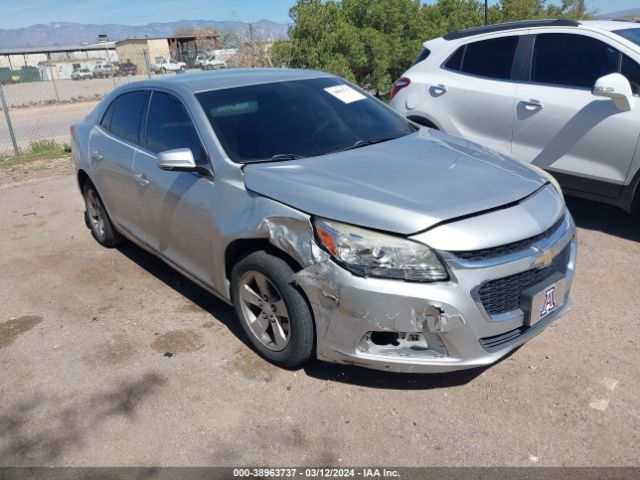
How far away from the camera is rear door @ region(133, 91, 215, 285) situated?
3.71 m

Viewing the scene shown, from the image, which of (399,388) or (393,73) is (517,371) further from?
(393,73)

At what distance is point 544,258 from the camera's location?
9.89 ft

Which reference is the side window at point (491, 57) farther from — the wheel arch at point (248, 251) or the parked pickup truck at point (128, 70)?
the parked pickup truck at point (128, 70)

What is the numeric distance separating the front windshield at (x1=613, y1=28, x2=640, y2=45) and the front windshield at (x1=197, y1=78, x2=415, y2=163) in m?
2.24

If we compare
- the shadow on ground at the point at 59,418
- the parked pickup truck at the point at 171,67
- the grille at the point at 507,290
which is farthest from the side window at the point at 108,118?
the parked pickup truck at the point at 171,67

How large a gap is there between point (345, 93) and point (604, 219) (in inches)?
117

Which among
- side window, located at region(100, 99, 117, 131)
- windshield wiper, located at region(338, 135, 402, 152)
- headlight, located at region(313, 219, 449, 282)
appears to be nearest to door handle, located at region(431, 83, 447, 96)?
windshield wiper, located at region(338, 135, 402, 152)

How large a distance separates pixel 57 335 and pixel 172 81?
6.58 ft

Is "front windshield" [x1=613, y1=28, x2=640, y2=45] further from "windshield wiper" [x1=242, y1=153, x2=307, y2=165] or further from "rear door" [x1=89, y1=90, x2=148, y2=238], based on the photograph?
"rear door" [x1=89, y1=90, x2=148, y2=238]

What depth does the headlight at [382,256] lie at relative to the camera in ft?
9.18

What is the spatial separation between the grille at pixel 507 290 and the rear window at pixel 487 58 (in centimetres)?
334

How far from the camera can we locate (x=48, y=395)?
3.44 m

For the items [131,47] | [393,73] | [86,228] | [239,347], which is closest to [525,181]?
[239,347]

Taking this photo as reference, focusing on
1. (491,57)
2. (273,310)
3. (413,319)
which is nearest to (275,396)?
(273,310)
